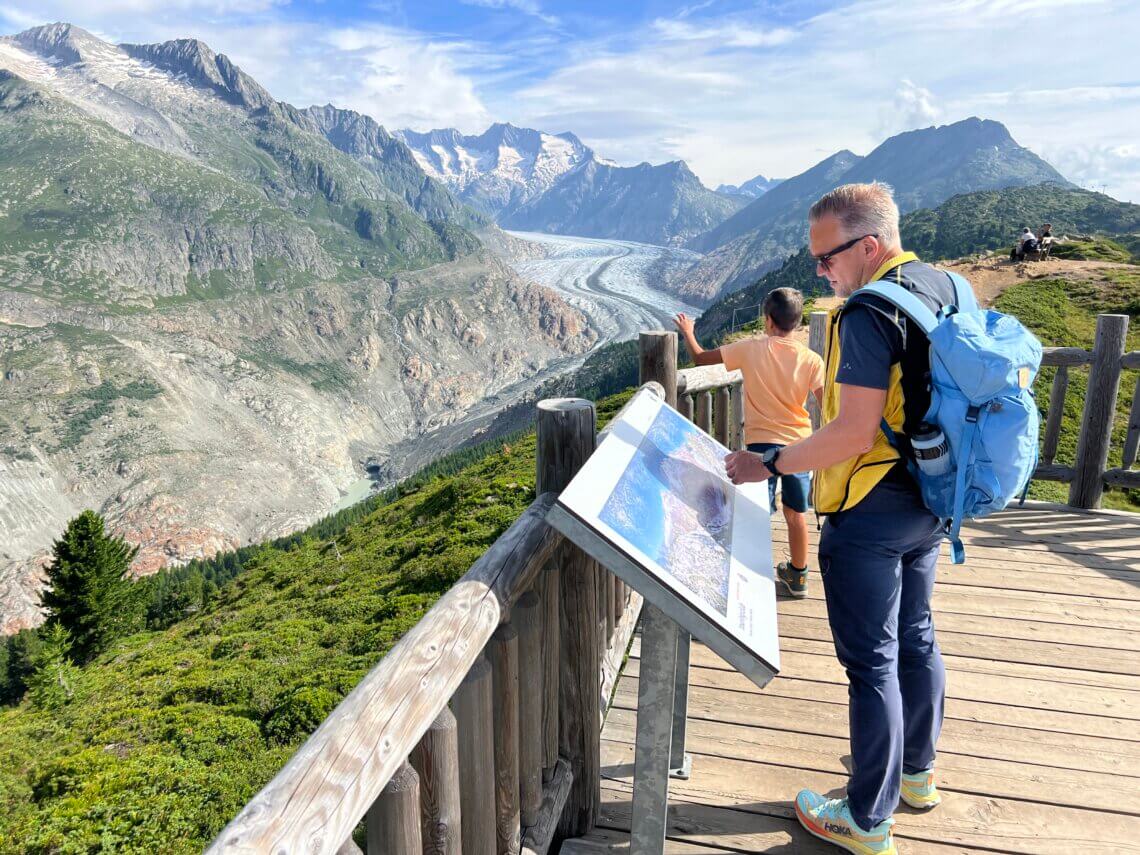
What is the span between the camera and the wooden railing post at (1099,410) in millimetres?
7793

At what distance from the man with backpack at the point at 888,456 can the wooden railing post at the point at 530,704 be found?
1.08m

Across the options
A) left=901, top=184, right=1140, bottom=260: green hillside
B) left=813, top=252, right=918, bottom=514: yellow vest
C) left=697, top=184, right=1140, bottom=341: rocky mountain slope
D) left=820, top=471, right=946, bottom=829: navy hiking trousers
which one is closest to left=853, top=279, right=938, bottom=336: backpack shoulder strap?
left=813, top=252, right=918, bottom=514: yellow vest

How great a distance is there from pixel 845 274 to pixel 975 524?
6.14 metres

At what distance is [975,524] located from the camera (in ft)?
26.2

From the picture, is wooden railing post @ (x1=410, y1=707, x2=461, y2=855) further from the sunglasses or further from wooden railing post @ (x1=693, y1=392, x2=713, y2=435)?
wooden railing post @ (x1=693, y1=392, x2=713, y2=435)

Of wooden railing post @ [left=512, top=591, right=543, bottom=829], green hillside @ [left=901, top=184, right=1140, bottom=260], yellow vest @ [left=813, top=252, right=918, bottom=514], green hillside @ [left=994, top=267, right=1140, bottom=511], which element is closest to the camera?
yellow vest @ [left=813, top=252, right=918, bottom=514]

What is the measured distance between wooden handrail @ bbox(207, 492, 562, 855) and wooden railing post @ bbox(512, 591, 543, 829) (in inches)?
10.6

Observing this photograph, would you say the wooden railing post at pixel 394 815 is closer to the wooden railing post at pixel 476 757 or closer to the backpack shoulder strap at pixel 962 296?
the wooden railing post at pixel 476 757

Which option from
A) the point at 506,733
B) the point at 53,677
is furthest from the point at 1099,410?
the point at 53,677

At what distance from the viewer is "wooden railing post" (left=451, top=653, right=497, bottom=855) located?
103 inches

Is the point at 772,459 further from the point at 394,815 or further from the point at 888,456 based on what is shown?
the point at 394,815

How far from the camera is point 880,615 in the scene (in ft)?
10.4

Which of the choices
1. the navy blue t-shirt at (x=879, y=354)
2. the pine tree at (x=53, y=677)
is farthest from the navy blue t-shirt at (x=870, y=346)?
the pine tree at (x=53, y=677)

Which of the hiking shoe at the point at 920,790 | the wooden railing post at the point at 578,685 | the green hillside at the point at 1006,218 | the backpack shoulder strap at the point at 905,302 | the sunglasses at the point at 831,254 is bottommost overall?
the hiking shoe at the point at 920,790
